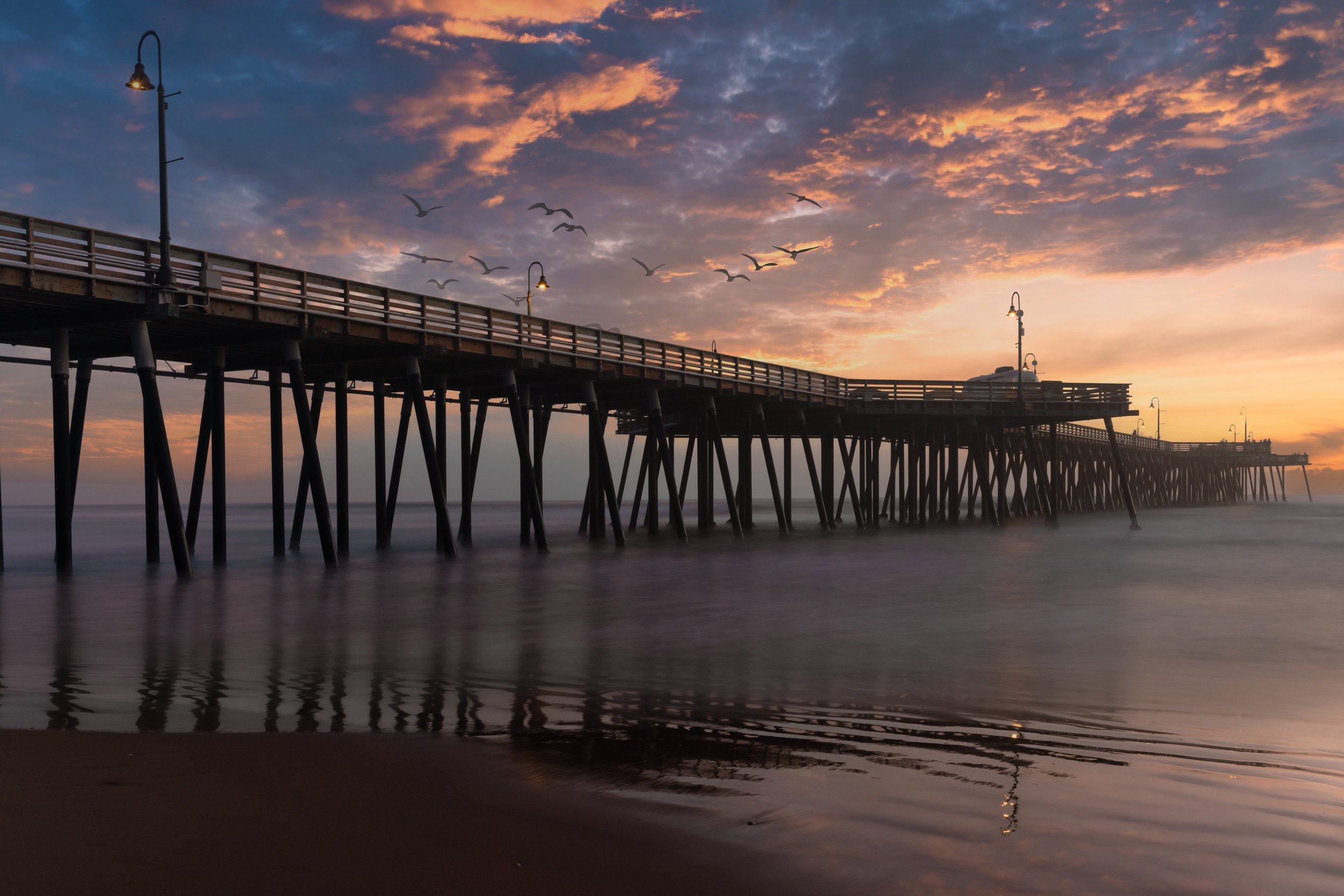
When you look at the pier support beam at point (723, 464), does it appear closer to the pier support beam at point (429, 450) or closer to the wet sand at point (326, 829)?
the pier support beam at point (429, 450)

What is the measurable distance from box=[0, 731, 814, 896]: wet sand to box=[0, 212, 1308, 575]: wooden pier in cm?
1471

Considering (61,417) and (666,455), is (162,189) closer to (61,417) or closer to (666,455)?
(61,417)

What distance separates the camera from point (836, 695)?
809 cm

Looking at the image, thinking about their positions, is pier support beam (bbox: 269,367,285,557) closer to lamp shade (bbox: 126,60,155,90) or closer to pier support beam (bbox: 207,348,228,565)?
pier support beam (bbox: 207,348,228,565)

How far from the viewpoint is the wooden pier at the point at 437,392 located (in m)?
18.8

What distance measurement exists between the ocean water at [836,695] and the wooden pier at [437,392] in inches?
187

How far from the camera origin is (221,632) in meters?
12.3

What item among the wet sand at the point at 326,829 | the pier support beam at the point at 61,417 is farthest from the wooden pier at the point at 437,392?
the wet sand at the point at 326,829

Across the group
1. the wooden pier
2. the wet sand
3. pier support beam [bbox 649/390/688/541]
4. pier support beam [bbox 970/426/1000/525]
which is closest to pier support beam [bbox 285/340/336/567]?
the wooden pier

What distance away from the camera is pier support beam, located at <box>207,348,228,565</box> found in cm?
2170

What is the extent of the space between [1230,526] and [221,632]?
57.7 meters

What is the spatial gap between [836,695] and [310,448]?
1844 cm

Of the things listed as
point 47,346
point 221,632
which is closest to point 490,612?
point 221,632

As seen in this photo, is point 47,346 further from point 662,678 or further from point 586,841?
point 586,841
